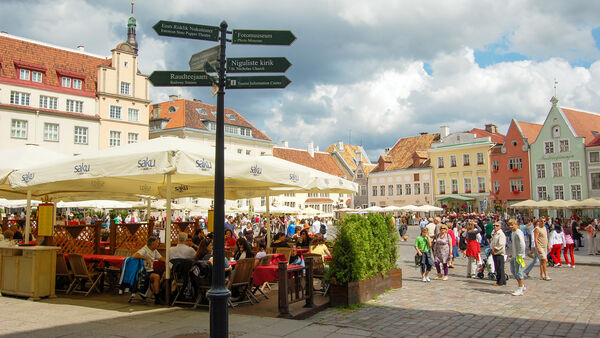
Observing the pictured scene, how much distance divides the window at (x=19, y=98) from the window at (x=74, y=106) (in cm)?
360

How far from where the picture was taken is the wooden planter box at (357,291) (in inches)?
371

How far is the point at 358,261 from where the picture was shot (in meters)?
9.49

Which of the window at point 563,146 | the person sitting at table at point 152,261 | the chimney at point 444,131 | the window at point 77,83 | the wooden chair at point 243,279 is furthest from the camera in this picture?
the chimney at point 444,131

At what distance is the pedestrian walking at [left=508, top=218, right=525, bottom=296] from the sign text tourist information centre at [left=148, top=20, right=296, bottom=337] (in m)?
8.26

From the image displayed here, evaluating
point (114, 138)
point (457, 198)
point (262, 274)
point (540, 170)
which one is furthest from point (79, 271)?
point (457, 198)

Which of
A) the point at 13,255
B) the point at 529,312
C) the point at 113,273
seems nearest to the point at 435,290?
the point at 529,312

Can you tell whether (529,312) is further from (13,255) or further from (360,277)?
(13,255)

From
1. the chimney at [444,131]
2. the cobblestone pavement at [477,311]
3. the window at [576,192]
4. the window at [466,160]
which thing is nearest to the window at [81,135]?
the cobblestone pavement at [477,311]

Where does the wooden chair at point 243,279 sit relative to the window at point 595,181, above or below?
below

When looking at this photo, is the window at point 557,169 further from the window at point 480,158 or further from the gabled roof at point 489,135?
the gabled roof at point 489,135

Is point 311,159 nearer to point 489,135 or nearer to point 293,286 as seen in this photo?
point 489,135

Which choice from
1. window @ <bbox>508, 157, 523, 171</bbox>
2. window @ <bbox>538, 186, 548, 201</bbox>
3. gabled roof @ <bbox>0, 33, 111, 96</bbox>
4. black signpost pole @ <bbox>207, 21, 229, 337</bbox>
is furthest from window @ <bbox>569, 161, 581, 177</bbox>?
black signpost pole @ <bbox>207, 21, 229, 337</bbox>

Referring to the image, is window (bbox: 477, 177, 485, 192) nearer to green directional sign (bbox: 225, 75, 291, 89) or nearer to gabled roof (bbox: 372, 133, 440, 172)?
gabled roof (bbox: 372, 133, 440, 172)

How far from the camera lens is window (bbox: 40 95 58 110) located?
43.8 m
